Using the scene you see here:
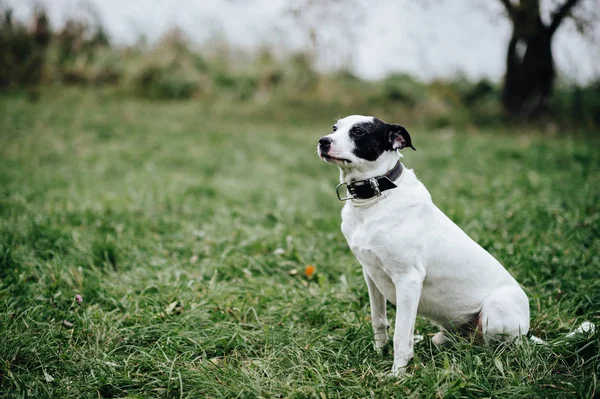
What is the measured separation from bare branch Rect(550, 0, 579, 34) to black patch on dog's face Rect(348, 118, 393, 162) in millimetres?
9365

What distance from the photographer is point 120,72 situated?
1257 cm

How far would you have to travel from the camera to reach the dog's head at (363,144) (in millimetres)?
2463

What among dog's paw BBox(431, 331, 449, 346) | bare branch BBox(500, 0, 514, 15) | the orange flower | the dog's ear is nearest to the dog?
the dog's ear

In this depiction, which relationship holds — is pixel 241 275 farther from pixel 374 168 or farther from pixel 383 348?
pixel 374 168

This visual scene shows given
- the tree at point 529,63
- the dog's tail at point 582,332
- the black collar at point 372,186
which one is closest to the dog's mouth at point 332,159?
the black collar at point 372,186

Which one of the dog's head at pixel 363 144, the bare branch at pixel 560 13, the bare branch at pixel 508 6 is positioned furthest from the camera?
the bare branch at pixel 508 6

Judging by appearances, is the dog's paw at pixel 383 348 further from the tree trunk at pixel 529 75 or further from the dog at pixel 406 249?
the tree trunk at pixel 529 75

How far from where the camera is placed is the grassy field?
2344 mm

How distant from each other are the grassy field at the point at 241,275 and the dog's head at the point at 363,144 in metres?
1.09

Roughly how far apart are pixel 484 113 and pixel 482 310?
32.2 ft

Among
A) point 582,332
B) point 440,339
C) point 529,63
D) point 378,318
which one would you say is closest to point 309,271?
point 378,318

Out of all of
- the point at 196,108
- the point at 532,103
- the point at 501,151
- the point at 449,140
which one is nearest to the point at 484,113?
the point at 532,103

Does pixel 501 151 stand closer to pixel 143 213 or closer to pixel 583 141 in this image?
pixel 583 141

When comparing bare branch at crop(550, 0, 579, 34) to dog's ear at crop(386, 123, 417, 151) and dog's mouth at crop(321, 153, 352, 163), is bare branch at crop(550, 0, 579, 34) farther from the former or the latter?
dog's mouth at crop(321, 153, 352, 163)
